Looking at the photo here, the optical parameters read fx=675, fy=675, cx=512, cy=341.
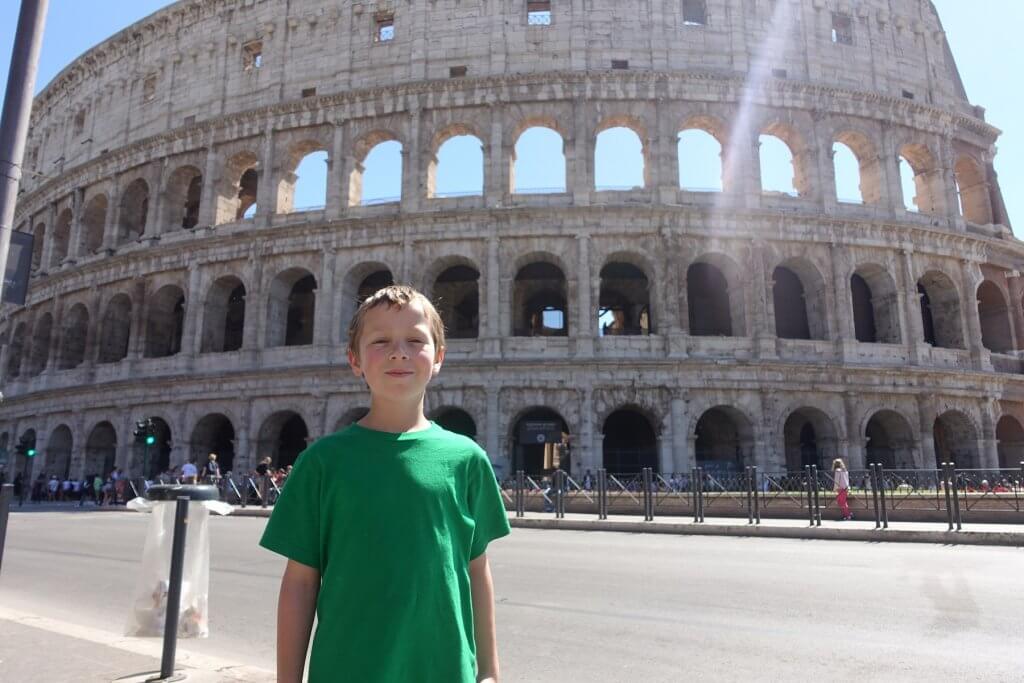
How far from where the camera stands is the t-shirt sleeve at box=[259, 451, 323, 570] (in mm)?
1873

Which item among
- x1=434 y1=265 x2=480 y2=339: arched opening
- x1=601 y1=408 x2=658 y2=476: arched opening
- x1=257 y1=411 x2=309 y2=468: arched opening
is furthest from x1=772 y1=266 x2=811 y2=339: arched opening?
x1=257 y1=411 x2=309 y2=468: arched opening

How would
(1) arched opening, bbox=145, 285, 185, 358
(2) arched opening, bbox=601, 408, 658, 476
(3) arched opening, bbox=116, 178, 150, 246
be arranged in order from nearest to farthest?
(2) arched opening, bbox=601, 408, 658, 476 → (1) arched opening, bbox=145, 285, 185, 358 → (3) arched opening, bbox=116, 178, 150, 246

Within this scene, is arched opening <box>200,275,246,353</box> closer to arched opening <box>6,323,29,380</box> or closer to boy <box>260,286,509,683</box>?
arched opening <box>6,323,29,380</box>

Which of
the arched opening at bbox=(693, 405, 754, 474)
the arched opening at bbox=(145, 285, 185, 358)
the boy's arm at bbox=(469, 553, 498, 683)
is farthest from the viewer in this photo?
the arched opening at bbox=(145, 285, 185, 358)

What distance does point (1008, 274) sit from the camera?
27375 millimetres

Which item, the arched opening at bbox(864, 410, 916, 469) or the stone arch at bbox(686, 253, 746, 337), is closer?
the arched opening at bbox(864, 410, 916, 469)

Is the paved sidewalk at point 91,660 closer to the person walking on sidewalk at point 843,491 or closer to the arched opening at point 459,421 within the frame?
the person walking on sidewalk at point 843,491

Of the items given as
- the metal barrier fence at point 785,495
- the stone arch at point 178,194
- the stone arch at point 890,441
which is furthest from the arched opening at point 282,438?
the stone arch at point 890,441

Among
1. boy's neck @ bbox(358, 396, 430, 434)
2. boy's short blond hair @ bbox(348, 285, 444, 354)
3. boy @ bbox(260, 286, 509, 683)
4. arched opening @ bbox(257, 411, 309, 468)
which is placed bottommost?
boy @ bbox(260, 286, 509, 683)

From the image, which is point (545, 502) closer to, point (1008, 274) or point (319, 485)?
point (319, 485)

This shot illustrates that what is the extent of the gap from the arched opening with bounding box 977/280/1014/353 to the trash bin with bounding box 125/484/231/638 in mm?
31043

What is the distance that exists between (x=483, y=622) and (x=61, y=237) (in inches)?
1605

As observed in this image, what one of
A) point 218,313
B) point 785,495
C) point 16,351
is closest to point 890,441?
point 785,495

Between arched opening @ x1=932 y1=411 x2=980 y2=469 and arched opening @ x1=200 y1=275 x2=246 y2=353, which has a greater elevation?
arched opening @ x1=200 y1=275 x2=246 y2=353
